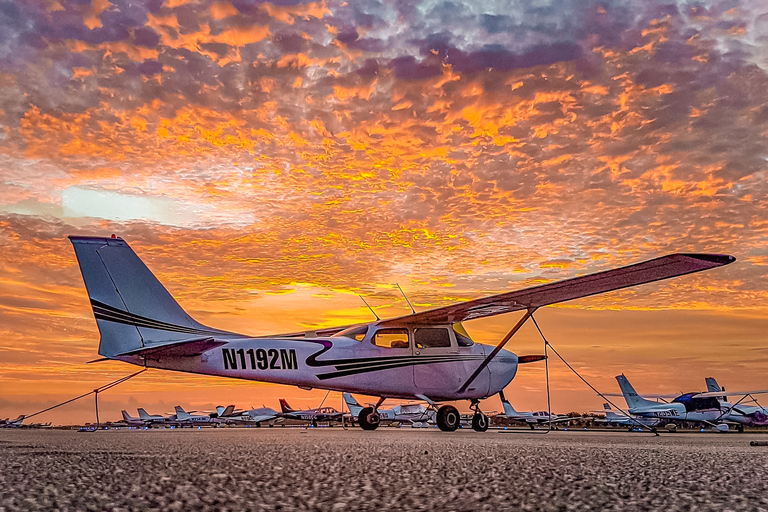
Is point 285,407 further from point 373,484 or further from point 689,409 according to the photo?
point 373,484

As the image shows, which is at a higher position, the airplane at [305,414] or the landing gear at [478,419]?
the landing gear at [478,419]

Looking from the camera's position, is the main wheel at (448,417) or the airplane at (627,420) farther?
the airplane at (627,420)

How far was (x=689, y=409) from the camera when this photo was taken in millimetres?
33750

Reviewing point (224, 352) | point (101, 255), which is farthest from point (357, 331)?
point (101, 255)

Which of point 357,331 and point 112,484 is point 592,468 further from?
point 357,331

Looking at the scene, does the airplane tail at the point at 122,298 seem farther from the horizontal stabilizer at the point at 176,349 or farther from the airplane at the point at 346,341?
the horizontal stabilizer at the point at 176,349

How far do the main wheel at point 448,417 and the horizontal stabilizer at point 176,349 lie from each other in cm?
593

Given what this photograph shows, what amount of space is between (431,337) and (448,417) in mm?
1977

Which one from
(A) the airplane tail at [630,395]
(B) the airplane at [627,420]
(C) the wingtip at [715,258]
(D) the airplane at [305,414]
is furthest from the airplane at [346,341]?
(D) the airplane at [305,414]

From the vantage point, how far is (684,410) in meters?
33.6

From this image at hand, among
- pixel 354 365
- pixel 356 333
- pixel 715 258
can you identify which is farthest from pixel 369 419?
pixel 715 258

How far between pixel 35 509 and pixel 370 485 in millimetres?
1805

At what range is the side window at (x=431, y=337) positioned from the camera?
14414 mm

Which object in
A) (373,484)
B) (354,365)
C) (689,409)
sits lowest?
(689,409)
